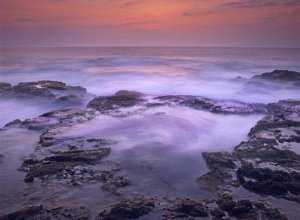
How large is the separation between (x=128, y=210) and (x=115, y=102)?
1145 centimetres

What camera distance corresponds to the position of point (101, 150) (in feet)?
36.9

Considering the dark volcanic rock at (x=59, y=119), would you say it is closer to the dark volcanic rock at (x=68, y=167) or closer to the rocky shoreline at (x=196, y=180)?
the rocky shoreline at (x=196, y=180)

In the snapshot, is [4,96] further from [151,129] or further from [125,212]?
[125,212]

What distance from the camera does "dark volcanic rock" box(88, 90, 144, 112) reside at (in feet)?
57.6

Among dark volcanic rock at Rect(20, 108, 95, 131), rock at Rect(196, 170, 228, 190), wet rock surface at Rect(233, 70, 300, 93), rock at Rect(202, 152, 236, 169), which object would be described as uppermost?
wet rock surface at Rect(233, 70, 300, 93)

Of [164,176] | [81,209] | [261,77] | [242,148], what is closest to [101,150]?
[164,176]

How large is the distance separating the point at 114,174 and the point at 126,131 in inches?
168

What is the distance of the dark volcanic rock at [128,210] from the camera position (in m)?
7.36

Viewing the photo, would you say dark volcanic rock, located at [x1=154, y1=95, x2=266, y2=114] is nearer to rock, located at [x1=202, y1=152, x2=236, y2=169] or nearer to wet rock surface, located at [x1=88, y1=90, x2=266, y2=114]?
wet rock surface, located at [x1=88, y1=90, x2=266, y2=114]

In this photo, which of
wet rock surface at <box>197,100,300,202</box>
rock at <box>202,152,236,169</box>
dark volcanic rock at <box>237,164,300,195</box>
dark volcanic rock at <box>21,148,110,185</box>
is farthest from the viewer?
rock at <box>202,152,236,169</box>

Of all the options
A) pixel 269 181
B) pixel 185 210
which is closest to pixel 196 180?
pixel 185 210

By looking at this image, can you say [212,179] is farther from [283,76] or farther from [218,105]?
[283,76]

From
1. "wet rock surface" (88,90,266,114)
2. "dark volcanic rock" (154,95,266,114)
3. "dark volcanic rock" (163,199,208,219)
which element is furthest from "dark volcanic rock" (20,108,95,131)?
"dark volcanic rock" (163,199,208,219)

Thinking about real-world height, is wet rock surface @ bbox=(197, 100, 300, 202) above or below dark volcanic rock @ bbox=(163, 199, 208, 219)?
above
